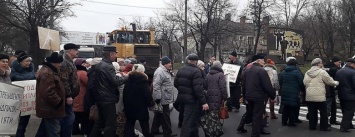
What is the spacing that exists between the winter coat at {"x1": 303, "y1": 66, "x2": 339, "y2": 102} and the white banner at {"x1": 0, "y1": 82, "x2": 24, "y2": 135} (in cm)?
645

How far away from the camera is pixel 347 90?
354 inches

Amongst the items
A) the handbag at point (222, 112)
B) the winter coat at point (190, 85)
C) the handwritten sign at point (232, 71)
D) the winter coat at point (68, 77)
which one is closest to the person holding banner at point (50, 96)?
the winter coat at point (68, 77)

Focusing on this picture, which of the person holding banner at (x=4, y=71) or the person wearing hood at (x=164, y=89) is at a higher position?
the person holding banner at (x=4, y=71)

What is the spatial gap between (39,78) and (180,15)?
39.4 meters

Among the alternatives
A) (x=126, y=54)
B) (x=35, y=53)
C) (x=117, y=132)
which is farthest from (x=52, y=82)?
(x=35, y=53)

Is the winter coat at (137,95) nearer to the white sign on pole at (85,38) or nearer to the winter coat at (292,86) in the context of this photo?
the winter coat at (292,86)

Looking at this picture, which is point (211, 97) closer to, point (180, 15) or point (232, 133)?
point (232, 133)

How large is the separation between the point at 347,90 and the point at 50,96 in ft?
21.6

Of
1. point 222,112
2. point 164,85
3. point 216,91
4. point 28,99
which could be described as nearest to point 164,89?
point 164,85

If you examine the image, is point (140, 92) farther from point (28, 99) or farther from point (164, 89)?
point (28, 99)

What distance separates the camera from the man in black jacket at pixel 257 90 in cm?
812

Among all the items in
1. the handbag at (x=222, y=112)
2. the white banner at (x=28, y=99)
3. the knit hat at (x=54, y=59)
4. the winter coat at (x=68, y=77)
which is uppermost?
the knit hat at (x=54, y=59)

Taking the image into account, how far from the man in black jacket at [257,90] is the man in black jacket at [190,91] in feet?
4.01

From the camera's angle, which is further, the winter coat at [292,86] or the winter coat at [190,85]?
the winter coat at [292,86]
